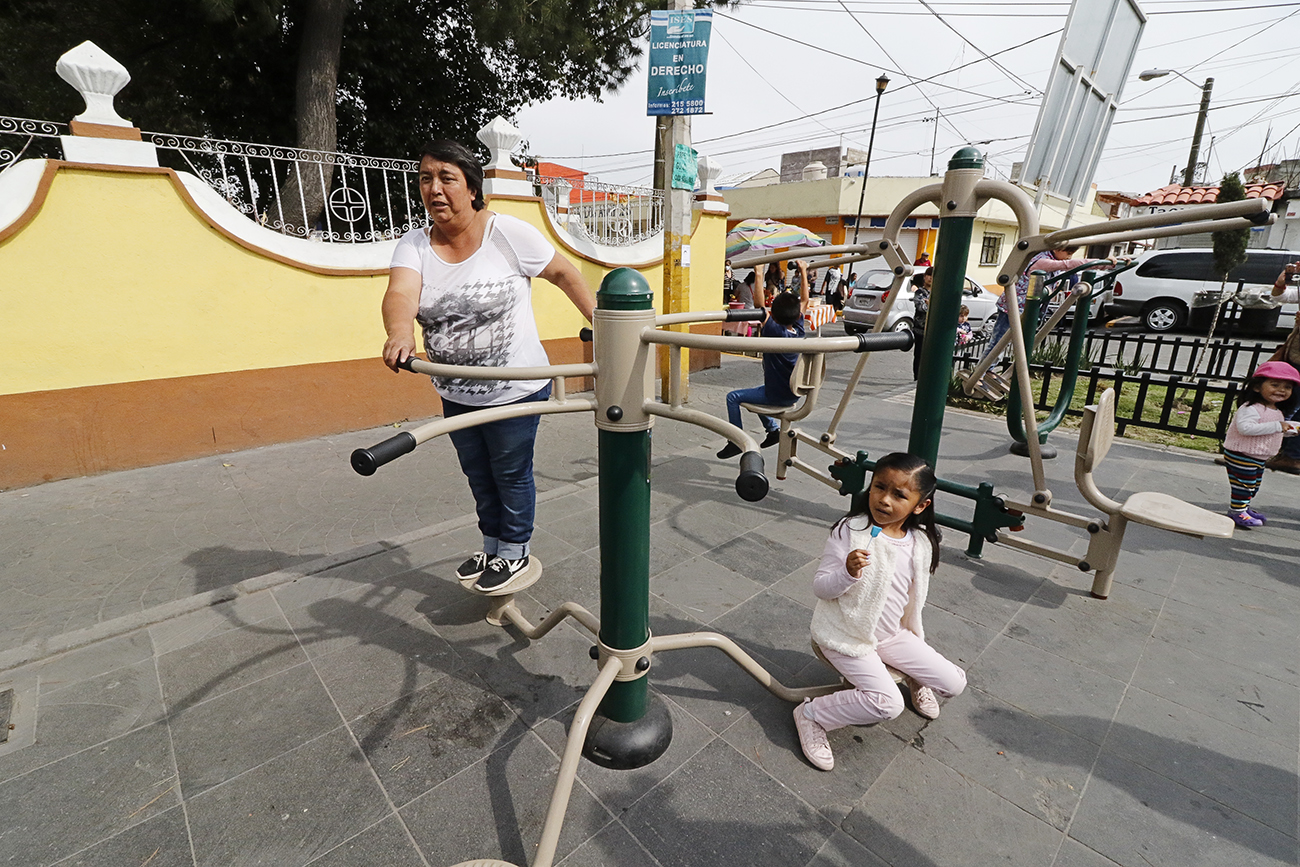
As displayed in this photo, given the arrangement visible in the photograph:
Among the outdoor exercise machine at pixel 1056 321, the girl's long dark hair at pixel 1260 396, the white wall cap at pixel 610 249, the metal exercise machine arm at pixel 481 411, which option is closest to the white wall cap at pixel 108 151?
the white wall cap at pixel 610 249

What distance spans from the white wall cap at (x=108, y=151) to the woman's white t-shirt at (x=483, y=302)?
3.19 metres

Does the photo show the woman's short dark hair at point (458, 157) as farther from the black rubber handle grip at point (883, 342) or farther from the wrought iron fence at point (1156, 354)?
the wrought iron fence at point (1156, 354)

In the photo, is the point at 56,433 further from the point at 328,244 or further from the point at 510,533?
the point at 510,533

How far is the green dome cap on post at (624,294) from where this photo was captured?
4.54ft

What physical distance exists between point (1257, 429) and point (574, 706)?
3.75 metres

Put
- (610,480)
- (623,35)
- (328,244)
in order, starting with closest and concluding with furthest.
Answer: (610,480) → (328,244) → (623,35)

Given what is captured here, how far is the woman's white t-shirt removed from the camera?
6.49 ft

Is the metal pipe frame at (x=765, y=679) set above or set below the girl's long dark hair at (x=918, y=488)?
below

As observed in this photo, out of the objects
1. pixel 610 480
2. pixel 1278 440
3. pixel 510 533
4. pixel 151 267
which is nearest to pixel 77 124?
pixel 151 267

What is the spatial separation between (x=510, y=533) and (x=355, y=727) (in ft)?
2.54

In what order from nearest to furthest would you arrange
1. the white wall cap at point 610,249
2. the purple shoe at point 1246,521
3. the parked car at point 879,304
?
the purple shoe at point 1246,521, the white wall cap at point 610,249, the parked car at point 879,304

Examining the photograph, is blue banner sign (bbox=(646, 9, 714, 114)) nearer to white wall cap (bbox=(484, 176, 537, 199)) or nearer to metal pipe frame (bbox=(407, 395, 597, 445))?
white wall cap (bbox=(484, 176, 537, 199))

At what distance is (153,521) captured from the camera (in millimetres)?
3412

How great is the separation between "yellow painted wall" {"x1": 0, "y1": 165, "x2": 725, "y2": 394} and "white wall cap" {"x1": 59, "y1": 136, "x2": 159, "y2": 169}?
2.8 inches
